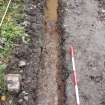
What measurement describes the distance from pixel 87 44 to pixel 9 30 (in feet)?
5.15

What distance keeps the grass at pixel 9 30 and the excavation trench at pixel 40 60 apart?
5.1 inches

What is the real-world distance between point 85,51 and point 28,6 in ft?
5.98

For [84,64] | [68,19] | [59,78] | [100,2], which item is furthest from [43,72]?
[100,2]

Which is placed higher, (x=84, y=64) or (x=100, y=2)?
(x=100, y=2)

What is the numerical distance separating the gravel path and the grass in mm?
975

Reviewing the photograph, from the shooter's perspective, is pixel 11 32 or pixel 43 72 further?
pixel 11 32

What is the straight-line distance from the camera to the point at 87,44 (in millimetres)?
6742

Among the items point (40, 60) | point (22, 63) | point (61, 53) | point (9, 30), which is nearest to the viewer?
point (22, 63)

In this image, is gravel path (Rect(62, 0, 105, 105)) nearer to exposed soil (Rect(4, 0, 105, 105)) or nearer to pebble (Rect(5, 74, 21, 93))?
exposed soil (Rect(4, 0, 105, 105))

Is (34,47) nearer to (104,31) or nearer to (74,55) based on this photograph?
(74,55)

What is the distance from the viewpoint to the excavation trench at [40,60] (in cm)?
571

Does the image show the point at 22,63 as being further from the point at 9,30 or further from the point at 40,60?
the point at 9,30

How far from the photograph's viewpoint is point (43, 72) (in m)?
6.21

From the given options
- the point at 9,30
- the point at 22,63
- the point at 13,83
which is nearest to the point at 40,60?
the point at 22,63
